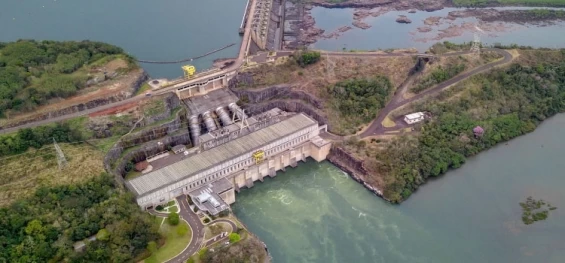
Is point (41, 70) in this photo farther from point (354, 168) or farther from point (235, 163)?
point (354, 168)

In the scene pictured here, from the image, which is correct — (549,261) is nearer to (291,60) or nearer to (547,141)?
(547,141)

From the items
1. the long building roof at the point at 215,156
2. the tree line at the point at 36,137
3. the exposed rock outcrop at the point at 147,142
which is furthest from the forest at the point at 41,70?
the long building roof at the point at 215,156

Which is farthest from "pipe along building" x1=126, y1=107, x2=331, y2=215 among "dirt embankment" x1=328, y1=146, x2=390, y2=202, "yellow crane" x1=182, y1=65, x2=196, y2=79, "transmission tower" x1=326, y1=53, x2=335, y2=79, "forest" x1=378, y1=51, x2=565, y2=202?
"forest" x1=378, y1=51, x2=565, y2=202

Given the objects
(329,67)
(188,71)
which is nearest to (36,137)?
(188,71)

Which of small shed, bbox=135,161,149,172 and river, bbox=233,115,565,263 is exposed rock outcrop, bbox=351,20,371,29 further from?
small shed, bbox=135,161,149,172

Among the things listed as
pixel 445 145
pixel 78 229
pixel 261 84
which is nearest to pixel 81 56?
pixel 261 84

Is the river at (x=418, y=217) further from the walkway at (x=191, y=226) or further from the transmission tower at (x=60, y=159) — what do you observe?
the transmission tower at (x=60, y=159)
